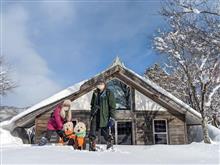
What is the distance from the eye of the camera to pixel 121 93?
19062 mm

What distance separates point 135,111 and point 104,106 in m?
10.5

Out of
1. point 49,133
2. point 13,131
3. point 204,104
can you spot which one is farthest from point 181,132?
point 49,133

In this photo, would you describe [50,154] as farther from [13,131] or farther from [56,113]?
[13,131]

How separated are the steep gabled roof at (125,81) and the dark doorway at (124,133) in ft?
7.19

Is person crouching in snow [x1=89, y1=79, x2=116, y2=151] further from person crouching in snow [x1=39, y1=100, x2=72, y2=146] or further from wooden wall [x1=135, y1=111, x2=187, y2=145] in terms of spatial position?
wooden wall [x1=135, y1=111, x2=187, y2=145]

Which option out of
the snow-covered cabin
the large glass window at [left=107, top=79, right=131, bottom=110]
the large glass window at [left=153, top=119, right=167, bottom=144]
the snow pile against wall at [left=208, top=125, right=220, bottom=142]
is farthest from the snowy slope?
the snow pile against wall at [left=208, top=125, right=220, bottom=142]

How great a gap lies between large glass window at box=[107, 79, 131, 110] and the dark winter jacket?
10416 millimetres

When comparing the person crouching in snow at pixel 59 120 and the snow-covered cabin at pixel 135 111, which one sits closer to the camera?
the person crouching in snow at pixel 59 120

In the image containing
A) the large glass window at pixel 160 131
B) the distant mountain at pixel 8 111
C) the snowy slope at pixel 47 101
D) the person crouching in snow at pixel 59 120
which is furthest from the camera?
the distant mountain at pixel 8 111

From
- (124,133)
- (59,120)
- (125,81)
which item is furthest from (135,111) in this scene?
(59,120)

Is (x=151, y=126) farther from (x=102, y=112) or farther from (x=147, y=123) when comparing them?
(x=102, y=112)

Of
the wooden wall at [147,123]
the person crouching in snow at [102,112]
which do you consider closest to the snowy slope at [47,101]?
the wooden wall at [147,123]

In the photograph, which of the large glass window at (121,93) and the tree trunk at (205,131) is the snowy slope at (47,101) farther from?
the tree trunk at (205,131)

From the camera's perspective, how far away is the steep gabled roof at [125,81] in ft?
56.8
